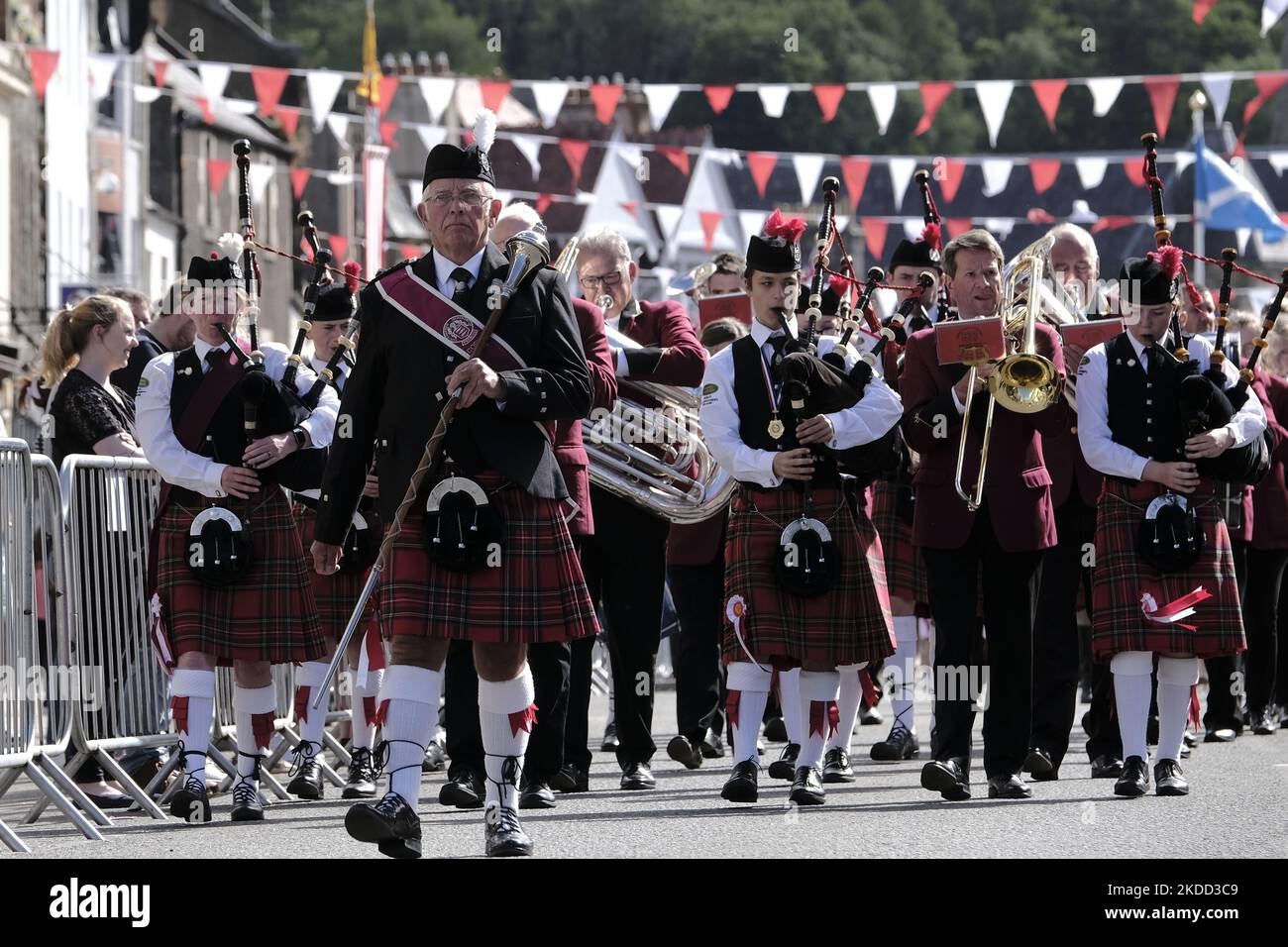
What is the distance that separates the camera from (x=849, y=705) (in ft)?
30.7

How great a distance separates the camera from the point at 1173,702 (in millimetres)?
8992

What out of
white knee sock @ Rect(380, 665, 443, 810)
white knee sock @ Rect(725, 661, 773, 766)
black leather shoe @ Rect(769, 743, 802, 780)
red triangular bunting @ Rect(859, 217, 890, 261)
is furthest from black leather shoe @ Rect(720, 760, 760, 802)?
red triangular bunting @ Rect(859, 217, 890, 261)

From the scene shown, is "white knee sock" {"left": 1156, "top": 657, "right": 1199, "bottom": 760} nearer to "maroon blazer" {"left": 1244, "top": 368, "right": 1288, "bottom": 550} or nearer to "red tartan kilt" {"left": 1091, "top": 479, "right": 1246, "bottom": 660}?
"red tartan kilt" {"left": 1091, "top": 479, "right": 1246, "bottom": 660}

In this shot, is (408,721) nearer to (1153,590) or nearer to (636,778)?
(636,778)

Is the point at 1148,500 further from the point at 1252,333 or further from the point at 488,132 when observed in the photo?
the point at 1252,333

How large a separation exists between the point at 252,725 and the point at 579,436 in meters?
1.58

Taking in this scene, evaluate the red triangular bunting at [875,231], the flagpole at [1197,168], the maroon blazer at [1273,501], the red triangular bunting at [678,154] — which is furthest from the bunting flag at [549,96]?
the maroon blazer at [1273,501]

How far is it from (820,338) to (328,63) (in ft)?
238

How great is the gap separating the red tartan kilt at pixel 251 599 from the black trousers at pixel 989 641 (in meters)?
2.30

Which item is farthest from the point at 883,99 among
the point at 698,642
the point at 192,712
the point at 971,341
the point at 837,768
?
the point at 192,712

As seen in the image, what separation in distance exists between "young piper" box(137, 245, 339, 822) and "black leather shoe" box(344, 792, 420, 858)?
2097 millimetres

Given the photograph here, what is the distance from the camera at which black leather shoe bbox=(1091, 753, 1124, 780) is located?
9.77 metres

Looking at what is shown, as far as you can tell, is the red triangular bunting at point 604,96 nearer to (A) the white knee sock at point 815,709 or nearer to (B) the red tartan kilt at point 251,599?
(B) the red tartan kilt at point 251,599
